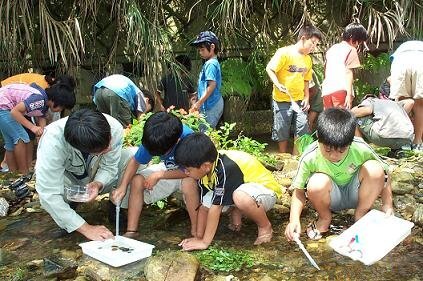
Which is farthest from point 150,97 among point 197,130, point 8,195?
point 8,195

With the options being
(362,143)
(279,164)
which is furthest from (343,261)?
(279,164)

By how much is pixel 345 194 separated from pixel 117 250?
1480 millimetres

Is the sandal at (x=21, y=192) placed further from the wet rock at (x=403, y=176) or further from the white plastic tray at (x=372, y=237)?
the wet rock at (x=403, y=176)

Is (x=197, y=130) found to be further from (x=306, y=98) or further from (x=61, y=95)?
(x=306, y=98)

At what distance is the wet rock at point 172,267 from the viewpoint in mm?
2643

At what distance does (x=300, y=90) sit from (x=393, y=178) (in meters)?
1.58

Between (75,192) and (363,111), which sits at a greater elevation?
(363,111)

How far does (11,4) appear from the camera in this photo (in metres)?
5.71

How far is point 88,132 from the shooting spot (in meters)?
2.83

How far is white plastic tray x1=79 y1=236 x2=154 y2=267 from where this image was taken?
284 cm

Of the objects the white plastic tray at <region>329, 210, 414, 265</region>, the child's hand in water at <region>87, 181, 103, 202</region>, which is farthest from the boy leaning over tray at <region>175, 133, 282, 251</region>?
the child's hand in water at <region>87, 181, 103, 202</region>

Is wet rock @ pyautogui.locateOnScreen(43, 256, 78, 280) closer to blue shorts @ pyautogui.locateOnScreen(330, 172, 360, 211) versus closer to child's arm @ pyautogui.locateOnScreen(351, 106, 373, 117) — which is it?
blue shorts @ pyautogui.locateOnScreen(330, 172, 360, 211)

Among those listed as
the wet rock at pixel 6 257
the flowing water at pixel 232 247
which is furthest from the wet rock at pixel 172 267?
the wet rock at pixel 6 257

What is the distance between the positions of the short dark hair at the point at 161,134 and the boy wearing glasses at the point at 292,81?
90.1 inches
